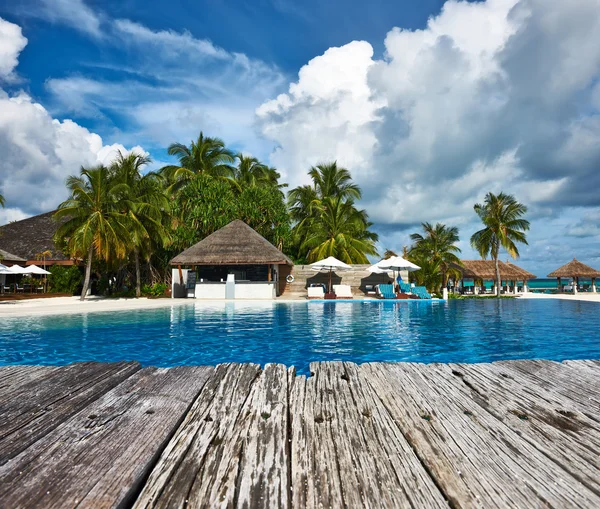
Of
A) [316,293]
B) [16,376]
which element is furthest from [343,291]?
[16,376]

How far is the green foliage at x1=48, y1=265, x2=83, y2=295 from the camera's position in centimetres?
2541

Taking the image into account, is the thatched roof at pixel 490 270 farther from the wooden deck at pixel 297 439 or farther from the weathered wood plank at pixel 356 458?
the weathered wood plank at pixel 356 458

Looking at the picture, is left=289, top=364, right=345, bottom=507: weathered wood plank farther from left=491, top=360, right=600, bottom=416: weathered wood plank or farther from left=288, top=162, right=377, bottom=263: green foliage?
left=288, top=162, right=377, bottom=263: green foliage

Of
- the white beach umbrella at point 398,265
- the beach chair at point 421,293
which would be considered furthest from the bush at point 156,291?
the beach chair at point 421,293

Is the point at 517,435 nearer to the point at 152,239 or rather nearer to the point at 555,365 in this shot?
the point at 555,365

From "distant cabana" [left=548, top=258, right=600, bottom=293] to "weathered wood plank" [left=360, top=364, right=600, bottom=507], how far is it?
4200 centimetres

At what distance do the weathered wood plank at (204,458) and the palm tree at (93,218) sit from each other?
19.7 m

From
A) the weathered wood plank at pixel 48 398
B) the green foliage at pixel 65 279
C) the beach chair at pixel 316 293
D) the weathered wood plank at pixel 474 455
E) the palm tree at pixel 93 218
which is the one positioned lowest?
the weathered wood plank at pixel 474 455

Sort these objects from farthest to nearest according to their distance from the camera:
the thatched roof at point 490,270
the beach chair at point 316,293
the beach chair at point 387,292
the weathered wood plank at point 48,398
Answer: the thatched roof at point 490,270
the beach chair at point 316,293
the beach chair at point 387,292
the weathered wood plank at point 48,398

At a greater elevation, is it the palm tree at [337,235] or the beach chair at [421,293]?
the palm tree at [337,235]

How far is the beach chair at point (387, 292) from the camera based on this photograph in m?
20.0

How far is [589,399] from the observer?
2.02 m

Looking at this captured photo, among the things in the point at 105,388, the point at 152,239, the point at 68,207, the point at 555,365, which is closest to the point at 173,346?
the point at 105,388

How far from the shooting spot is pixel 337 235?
26.6 m
